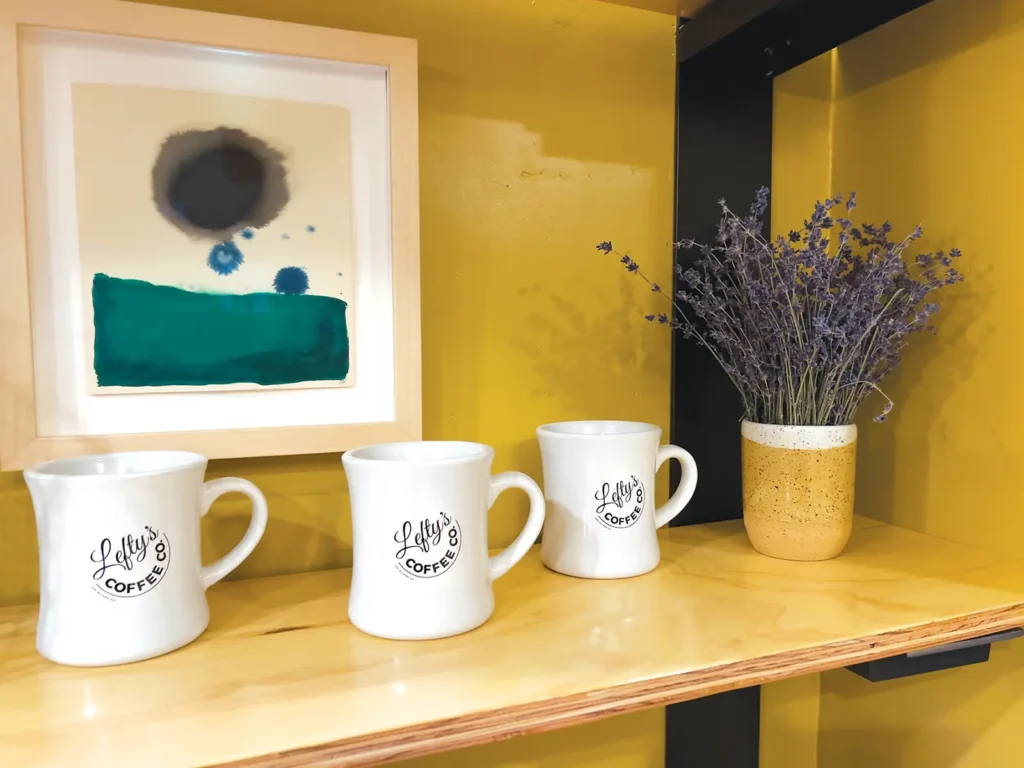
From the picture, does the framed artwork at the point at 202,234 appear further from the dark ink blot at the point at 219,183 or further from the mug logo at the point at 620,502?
the mug logo at the point at 620,502

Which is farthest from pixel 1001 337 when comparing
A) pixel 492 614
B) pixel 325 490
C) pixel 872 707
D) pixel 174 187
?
pixel 174 187

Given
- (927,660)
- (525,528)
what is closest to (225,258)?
(525,528)

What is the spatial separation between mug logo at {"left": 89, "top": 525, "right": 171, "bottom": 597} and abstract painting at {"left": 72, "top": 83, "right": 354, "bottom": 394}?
0.17 m

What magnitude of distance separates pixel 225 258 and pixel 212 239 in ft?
0.06

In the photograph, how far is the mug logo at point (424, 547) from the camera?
545 mm

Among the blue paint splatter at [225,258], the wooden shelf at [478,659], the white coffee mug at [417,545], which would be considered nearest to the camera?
the wooden shelf at [478,659]

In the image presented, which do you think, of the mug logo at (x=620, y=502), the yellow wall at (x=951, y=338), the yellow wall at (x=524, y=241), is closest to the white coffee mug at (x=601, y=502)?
the mug logo at (x=620, y=502)

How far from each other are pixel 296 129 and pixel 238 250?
0.39ft

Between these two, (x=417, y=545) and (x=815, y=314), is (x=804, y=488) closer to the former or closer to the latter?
(x=815, y=314)

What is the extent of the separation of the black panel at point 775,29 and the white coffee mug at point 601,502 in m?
0.39

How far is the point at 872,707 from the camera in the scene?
0.84 m

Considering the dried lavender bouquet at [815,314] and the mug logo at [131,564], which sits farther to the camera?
the dried lavender bouquet at [815,314]

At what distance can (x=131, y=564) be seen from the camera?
1.68 feet

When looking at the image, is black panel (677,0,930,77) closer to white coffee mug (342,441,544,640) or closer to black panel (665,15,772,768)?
black panel (665,15,772,768)
